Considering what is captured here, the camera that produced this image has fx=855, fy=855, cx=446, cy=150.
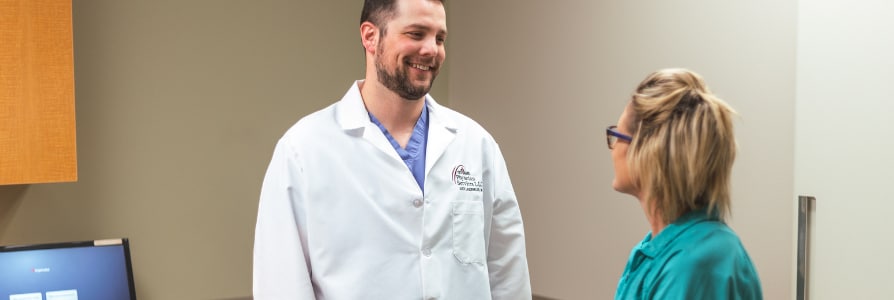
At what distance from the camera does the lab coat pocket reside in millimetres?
1875

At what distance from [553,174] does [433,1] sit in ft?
4.80

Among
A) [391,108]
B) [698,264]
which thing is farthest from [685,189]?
[391,108]

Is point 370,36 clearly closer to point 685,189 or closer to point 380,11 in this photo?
point 380,11

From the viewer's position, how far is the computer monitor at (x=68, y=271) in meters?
2.44

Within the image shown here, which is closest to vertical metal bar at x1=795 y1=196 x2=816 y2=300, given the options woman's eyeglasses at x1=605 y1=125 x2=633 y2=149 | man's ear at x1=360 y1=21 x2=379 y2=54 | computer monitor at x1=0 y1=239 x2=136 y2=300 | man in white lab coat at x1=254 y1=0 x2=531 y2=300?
man in white lab coat at x1=254 y1=0 x2=531 y2=300

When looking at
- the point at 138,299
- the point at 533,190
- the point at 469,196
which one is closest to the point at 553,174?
the point at 533,190

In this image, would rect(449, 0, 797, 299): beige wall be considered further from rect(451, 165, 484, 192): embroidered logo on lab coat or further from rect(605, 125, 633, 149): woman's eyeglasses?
rect(605, 125, 633, 149): woman's eyeglasses

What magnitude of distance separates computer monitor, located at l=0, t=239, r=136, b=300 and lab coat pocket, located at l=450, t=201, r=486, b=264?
125 centimetres

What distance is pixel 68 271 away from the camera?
2.52 metres

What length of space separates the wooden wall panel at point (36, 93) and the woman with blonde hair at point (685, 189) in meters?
1.72

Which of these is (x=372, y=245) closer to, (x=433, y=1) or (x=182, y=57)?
(x=433, y=1)

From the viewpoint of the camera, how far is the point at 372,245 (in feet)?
5.89

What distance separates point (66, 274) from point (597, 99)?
179 centimetres

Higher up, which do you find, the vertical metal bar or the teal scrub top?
the teal scrub top
